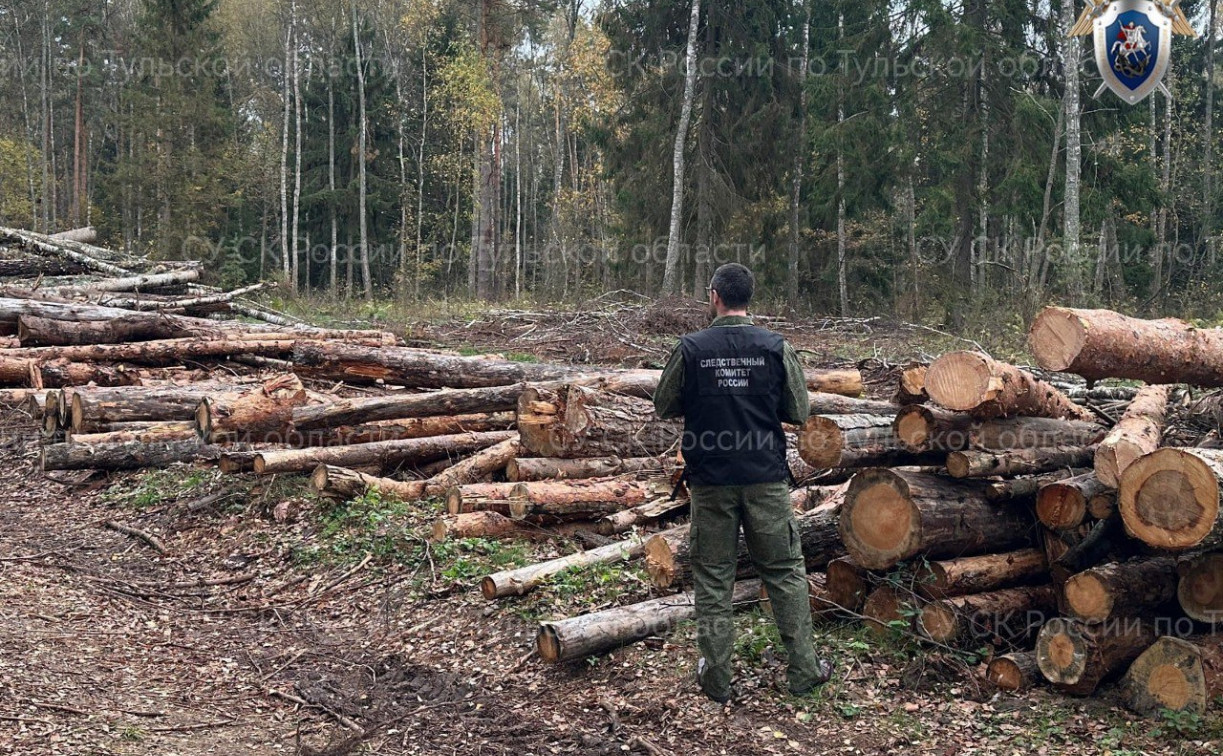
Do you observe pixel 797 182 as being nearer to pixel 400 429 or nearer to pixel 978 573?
pixel 400 429

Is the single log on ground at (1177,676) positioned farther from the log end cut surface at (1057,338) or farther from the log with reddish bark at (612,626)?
the log with reddish bark at (612,626)

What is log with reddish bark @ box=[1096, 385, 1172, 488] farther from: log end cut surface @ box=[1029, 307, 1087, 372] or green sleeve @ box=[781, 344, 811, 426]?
green sleeve @ box=[781, 344, 811, 426]

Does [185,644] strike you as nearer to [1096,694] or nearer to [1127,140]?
[1096,694]

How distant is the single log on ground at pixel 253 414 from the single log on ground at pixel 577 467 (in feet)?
7.49

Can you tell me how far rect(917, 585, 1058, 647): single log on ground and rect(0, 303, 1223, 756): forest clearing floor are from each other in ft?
0.49

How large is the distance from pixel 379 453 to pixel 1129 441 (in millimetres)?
6138

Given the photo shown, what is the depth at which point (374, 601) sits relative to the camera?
6.87 m

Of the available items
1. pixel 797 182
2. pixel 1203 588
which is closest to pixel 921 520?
pixel 1203 588

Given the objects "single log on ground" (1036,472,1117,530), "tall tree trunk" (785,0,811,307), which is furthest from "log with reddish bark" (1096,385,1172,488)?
"tall tree trunk" (785,0,811,307)

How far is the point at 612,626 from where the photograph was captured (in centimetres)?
559

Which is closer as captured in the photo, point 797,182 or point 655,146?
point 655,146

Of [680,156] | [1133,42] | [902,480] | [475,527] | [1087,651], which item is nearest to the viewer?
[1087,651]

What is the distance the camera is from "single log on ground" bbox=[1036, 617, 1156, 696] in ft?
15.1

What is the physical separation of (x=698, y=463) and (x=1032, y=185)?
1922cm
